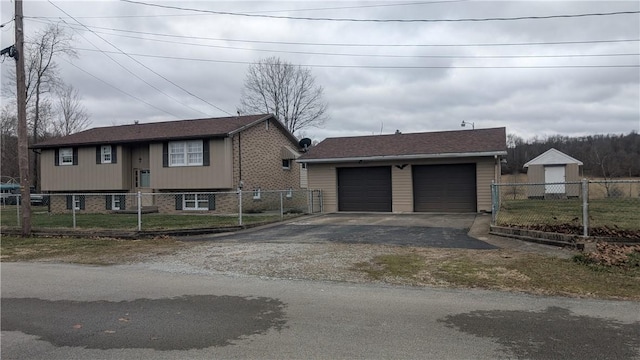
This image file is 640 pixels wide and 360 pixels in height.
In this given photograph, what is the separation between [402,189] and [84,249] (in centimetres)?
1404

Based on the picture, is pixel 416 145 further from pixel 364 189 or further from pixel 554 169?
pixel 554 169

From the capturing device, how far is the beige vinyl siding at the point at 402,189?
21.7 metres

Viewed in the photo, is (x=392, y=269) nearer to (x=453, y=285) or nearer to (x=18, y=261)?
(x=453, y=285)

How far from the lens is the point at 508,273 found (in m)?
7.89

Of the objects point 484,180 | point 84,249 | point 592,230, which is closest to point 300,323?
point 592,230

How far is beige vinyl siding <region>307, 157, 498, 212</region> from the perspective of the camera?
66.8 ft

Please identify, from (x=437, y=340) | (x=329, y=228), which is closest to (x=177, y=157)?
(x=329, y=228)

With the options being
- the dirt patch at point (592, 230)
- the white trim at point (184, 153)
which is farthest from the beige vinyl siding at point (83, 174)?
the dirt patch at point (592, 230)

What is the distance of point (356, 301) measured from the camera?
632cm

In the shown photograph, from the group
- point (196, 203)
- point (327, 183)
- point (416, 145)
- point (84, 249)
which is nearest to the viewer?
point (84, 249)

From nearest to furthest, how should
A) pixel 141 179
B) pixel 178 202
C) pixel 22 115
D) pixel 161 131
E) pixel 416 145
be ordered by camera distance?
pixel 22 115 < pixel 416 145 < pixel 178 202 < pixel 161 131 < pixel 141 179

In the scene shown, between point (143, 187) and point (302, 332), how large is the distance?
24.1 metres

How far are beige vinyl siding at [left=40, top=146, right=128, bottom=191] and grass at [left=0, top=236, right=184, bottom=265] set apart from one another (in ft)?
40.0

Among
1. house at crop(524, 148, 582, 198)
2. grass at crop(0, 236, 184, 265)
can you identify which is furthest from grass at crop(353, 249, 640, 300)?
house at crop(524, 148, 582, 198)
